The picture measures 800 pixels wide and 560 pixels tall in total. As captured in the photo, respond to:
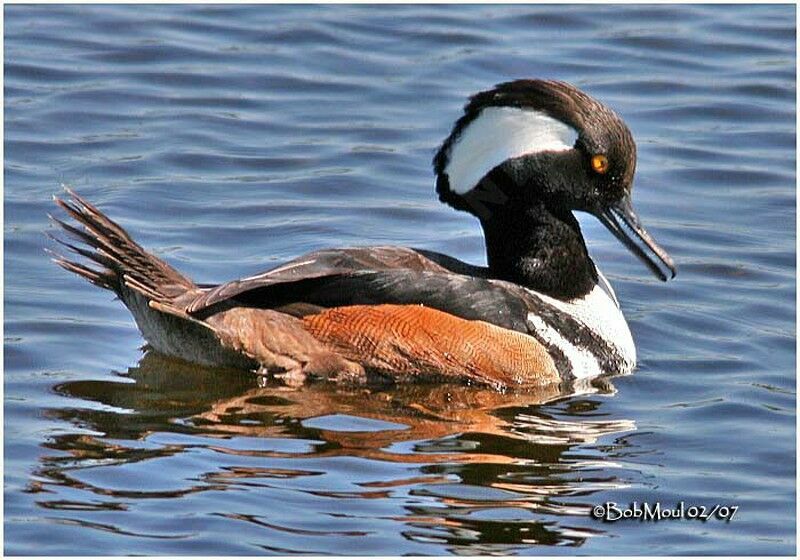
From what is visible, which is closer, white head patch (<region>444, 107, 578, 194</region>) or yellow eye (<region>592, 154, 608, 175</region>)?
white head patch (<region>444, 107, 578, 194</region>)

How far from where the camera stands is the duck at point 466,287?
1034 cm

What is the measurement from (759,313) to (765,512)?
336cm

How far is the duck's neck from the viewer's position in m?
10.9

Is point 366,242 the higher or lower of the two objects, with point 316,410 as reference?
higher

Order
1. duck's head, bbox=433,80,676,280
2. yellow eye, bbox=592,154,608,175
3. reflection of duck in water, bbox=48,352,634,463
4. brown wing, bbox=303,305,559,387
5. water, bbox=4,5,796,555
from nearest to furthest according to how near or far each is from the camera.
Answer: water, bbox=4,5,796,555, reflection of duck in water, bbox=48,352,634,463, brown wing, bbox=303,305,559,387, duck's head, bbox=433,80,676,280, yellow eye, bbox=592,154,608,175

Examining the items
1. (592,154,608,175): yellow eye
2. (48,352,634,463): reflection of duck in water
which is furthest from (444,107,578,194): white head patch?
(48,352,634,463): reflection of duck in water

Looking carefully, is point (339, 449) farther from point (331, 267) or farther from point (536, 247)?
point (536, 247)

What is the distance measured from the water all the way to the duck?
0.22 m

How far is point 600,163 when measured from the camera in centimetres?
1073

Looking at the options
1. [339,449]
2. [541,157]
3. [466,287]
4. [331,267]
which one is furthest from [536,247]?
[339,449]

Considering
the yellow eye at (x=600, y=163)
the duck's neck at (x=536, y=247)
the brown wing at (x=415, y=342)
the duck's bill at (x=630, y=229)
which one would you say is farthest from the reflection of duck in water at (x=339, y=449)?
the yellow eye at (x=600, y=163)

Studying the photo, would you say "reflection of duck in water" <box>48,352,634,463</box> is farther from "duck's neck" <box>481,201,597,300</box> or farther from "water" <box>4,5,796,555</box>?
"duck's neck" <box>481,201,597,300</box>

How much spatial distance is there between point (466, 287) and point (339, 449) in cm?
160

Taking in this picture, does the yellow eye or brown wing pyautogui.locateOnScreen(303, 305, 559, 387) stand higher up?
the yellow eye
